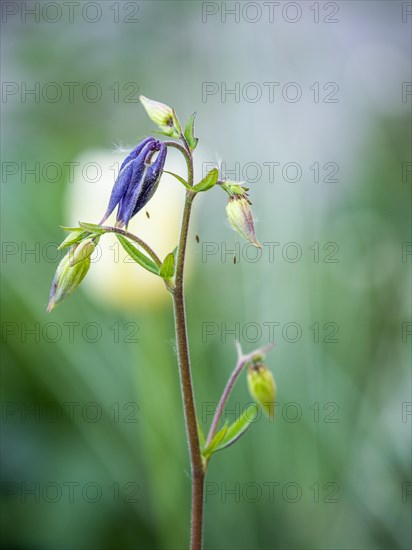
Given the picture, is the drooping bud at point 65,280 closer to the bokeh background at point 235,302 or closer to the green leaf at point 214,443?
the green leaf at point 214,443

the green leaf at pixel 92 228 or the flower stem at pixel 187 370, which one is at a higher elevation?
the green leaf at pixel 92 228

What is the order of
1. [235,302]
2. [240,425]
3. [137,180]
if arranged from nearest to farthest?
[137,180] < [240,425] < [235,302]

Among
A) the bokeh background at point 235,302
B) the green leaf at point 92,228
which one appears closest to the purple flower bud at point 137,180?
the green leaf at point 92,228

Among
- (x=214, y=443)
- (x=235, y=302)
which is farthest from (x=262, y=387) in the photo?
(x=235, y=302)

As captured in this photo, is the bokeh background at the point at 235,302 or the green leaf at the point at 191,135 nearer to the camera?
the green leaf at the point at 191,135

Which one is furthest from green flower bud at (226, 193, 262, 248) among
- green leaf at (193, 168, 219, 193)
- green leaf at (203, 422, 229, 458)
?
green leaf at (203, 422, 229, 458)

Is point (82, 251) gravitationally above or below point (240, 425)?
above

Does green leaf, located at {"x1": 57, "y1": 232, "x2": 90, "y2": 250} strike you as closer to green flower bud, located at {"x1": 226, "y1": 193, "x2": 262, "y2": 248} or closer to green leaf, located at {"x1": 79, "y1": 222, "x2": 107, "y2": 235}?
green leaf, located at {"x1": 79, "y1": 222, "x2": 107, "y2": 235}

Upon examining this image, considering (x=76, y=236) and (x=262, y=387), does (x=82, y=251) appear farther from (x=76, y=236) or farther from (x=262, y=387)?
(x=262, y=387)
